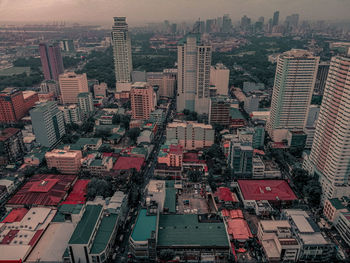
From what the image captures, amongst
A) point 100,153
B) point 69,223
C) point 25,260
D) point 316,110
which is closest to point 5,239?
point 25,260

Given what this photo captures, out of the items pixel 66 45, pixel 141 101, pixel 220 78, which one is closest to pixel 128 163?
pixel 141 101

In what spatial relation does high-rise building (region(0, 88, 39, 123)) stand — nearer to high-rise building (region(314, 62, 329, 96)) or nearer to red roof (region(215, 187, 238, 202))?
red roof (region(215, 187, 238, 202))

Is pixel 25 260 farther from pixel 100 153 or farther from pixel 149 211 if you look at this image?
pixel 100 153

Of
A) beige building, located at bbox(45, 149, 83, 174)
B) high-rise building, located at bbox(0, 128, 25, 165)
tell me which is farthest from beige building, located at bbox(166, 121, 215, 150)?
high-rise building, located at bbox(0, 128, 25, 165)

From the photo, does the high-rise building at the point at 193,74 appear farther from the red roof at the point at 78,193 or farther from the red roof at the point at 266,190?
the red roof at the point at 78,193

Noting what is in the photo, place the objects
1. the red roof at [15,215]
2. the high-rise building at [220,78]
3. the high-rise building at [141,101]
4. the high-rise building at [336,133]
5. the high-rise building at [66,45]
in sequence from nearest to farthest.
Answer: the red roof at [15,215] < the high-rise building at [336,133] < the high-rise building at [141,101] < the high-rise building at [220,78] < the high-rise building at [66,45]

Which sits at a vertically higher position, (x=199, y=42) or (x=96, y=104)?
(x=199, y=42)

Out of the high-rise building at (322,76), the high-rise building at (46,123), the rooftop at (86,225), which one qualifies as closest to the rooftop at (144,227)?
the rooftop at (86,225)
